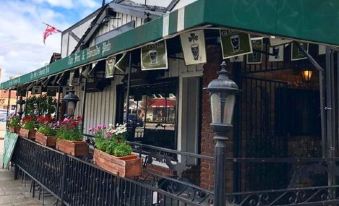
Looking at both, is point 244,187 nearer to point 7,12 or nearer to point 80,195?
point 80,195

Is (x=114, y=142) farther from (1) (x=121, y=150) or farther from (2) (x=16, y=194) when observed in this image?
(2) (x=16, y=194)

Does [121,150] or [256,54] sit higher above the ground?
[256,54]

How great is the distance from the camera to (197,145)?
6637mm

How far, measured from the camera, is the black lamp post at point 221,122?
2564 millimetres

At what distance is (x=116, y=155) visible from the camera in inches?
161

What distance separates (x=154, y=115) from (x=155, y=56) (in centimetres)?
360

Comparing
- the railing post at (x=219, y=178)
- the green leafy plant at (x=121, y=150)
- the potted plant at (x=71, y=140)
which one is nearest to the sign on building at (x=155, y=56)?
the green leafy plant at (x=121, y=150)

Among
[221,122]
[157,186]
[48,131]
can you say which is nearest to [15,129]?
[48,131]

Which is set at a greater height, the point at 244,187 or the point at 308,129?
the point at 308,129

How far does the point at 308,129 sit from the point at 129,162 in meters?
4.42

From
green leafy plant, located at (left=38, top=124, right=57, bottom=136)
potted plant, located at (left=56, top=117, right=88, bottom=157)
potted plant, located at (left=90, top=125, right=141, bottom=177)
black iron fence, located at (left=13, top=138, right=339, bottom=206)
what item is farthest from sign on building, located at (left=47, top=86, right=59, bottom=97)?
potted plant, located at (left=90, top=125, right=141, bottom=177)

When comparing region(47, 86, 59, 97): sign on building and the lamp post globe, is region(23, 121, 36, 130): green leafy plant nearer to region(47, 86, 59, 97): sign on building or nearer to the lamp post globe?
region(47, 86, 59, 97): sign on building

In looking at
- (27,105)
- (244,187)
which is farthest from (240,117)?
(27,105)

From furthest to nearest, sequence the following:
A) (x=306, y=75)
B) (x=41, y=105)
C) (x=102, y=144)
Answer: (x=41, y=105)
(x=306, y=75)
(x=102, y=144)
